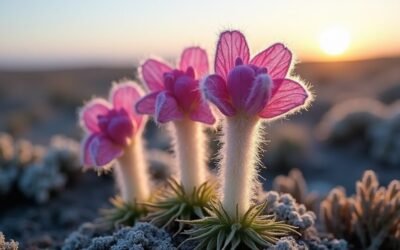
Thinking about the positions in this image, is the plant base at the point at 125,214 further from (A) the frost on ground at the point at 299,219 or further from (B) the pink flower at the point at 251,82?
(B) the pink flower at the point at 251,82

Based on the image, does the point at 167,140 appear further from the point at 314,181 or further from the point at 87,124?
the point at 87,124

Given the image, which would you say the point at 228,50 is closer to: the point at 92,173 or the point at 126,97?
the point at 126,97

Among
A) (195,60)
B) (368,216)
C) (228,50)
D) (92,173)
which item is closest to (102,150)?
(195,60)

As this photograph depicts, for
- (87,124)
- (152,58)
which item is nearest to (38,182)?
(87,124)

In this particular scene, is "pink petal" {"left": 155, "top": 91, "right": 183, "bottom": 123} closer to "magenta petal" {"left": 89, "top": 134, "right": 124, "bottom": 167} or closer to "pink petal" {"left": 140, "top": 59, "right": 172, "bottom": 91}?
"pink petal" {"left": 140, "top": 59, "right": 172, "bottom": 91}

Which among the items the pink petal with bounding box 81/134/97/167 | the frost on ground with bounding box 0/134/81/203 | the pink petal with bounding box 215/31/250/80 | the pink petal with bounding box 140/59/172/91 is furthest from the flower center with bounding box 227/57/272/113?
the frost on ground with bounding box 0/134/81/203
